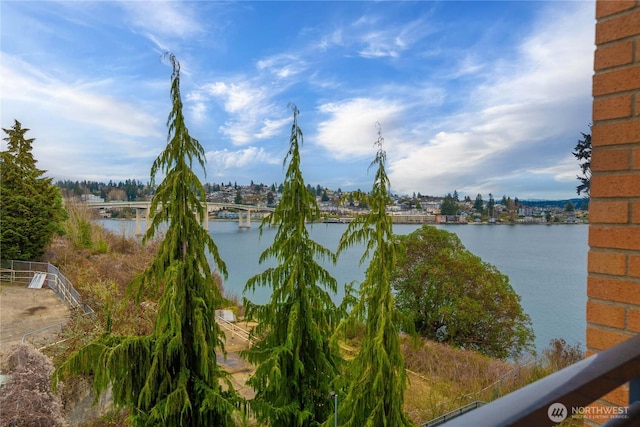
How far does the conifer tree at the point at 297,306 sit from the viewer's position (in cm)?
507

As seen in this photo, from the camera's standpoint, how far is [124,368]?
4309 mm

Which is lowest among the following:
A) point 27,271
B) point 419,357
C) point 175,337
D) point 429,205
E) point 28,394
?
point 419,357

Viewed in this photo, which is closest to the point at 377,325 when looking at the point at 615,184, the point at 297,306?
the point at 297,306

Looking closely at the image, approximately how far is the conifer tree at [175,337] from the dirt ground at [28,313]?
6.23 metres

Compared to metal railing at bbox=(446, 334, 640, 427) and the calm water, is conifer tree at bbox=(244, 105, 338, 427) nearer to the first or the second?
the calm water

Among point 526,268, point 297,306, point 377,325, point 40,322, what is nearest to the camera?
point 377,325

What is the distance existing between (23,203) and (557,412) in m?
18.0

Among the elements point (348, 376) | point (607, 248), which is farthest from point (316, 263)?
point (607, 248)

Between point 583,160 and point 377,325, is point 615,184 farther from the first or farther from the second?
point 377,325

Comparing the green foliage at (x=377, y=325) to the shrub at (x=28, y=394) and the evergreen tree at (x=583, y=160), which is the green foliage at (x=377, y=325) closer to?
the evergreen tree at (x=583, y=160)

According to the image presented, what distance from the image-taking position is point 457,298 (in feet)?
42.5

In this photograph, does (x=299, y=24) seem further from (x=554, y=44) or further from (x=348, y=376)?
(x=348, y=376)

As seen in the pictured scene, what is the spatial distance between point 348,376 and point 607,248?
3993 mm

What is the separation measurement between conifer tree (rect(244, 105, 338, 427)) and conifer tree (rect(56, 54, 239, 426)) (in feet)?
2.38
